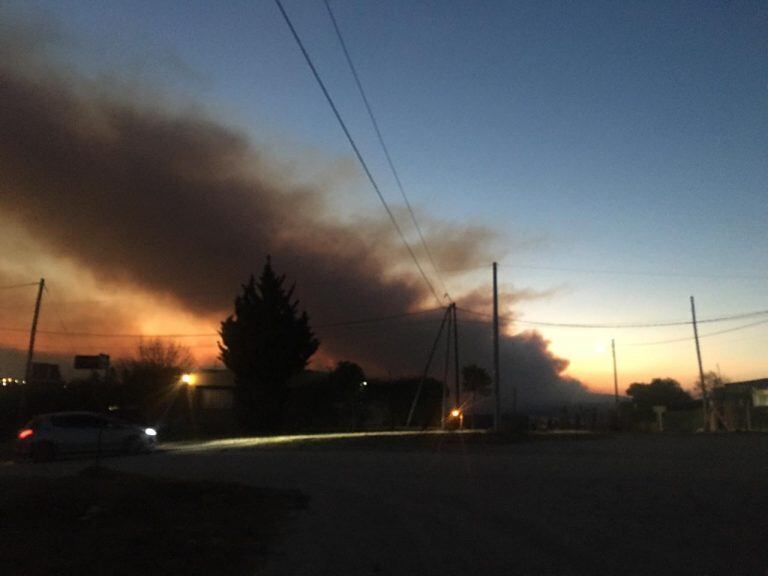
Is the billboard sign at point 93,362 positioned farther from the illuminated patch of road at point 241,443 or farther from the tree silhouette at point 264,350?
the tree silhouette at point 264,350

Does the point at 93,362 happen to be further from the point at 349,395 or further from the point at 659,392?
the point at 659,392

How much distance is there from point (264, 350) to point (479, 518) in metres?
40.7

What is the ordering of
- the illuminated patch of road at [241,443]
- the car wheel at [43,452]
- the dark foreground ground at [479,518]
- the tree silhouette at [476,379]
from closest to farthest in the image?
the dark foreground ground at [479,518], the car wheel at [43,452], the illuminated patch of road at [241,443], the tree silhouette at [476,379]

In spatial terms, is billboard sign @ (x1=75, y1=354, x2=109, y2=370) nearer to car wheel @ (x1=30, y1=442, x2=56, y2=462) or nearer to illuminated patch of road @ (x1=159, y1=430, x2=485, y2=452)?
car wheel @ (x1=30, y1=442, x2=56, y2=462)

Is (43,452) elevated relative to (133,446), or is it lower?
lower

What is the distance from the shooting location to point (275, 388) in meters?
51.5

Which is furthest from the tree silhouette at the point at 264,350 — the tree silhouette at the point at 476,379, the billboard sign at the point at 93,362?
the tree silhouette at the point at 476,379

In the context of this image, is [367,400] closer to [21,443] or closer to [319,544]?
[21,443]

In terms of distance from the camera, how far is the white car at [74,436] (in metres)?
25.9

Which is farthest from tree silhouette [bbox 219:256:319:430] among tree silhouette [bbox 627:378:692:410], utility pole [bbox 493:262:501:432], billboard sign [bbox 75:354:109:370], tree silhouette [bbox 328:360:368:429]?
tree silhouette [bbox 627:378:692:410]

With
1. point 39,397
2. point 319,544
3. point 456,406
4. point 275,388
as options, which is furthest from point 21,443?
point 456,406

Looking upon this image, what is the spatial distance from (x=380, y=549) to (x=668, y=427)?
199 feet

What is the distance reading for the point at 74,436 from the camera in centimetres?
2686

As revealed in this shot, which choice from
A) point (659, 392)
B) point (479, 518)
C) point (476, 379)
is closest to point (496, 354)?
point (479, 518)
